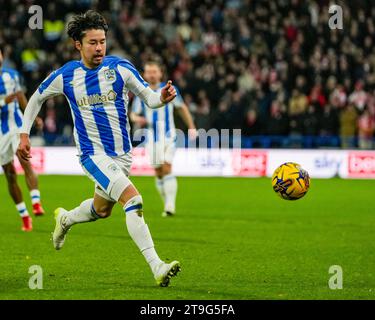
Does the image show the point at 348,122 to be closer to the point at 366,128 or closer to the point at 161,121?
the point at 366,128

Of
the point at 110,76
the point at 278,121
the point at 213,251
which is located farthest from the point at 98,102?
the point at 278,121

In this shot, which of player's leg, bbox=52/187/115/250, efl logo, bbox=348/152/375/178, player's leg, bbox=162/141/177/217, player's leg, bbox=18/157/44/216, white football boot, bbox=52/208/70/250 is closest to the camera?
player's leg, bbox=52/187/115/250

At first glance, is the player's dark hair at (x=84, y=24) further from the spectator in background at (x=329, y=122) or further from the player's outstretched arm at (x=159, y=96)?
the spectator in background at (x=329, y=122)

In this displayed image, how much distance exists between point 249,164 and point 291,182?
13.9 meters

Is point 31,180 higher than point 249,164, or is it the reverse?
point 31,180

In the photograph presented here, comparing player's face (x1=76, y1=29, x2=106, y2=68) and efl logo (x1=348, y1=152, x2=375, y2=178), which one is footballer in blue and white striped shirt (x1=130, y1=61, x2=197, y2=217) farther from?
efl logo (x1=348, y1=152, x2=375, y2=178)

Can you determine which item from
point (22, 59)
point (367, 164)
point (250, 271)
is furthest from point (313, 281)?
point (22, 59)

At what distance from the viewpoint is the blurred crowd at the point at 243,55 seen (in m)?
23.9

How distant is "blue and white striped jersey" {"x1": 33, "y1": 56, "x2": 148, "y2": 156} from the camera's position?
26.2 feet

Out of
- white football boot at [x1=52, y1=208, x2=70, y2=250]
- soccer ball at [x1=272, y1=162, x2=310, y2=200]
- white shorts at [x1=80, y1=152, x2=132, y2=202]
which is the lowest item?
white football boot at [x1=52, y1=208, x2=70, y2=250]

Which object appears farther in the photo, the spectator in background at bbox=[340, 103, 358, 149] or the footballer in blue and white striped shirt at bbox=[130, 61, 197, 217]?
the spectator in background at bbox=[340, 103, 358, 149]

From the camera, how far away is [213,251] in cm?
1004

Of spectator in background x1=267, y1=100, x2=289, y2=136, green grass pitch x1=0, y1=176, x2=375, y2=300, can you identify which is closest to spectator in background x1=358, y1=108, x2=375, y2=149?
spectator in background x1=267, y1=100, x2=289, y2=136

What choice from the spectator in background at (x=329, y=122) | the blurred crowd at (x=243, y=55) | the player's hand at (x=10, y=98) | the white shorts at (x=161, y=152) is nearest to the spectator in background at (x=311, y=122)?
the blurred crowd at (x=243, y=55)
